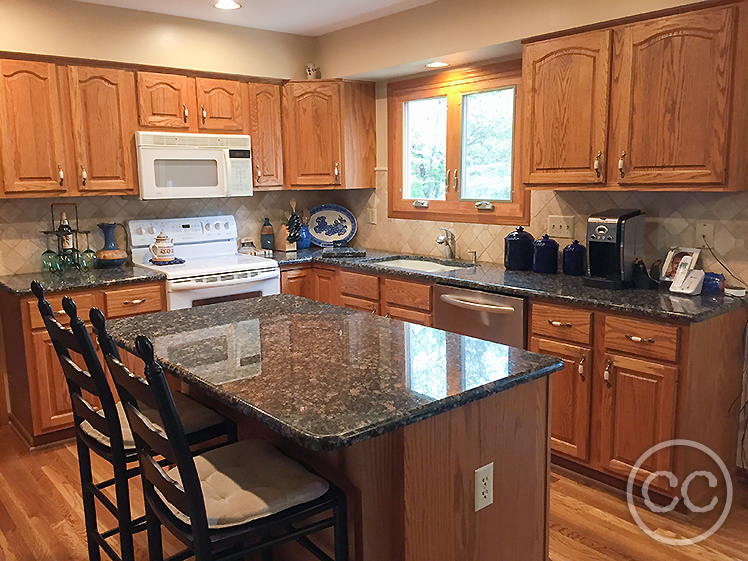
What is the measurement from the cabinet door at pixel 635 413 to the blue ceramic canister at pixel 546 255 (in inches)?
31.1

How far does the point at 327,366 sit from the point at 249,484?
0.39 metres

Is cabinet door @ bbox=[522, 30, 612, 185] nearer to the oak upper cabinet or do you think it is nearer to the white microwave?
the oak upper cabinet

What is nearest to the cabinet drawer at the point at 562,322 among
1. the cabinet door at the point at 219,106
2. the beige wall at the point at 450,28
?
the beige wall at the point at 450,28

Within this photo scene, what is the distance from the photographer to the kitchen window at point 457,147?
3826mm

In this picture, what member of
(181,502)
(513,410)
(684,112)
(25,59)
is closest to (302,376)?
(181,502)

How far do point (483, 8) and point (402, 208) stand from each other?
1.56 m

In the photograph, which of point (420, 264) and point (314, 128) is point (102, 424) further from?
point (314, 128)

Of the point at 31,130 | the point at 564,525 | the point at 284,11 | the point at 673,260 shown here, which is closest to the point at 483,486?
the point at 564,525

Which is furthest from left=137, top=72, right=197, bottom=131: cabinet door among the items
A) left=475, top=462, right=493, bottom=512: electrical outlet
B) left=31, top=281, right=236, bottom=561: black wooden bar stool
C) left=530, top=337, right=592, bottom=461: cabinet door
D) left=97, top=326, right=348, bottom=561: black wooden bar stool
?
left=475, top=462, right=493, bottom=512: electrical outlet

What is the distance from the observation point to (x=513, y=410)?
177 cm

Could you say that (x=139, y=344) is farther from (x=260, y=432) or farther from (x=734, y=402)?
(x=734, y=402)

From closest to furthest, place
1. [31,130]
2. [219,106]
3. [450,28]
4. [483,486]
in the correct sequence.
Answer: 1. [483,486]
2. [31,130]
3. [450,28]
4. [219,106]

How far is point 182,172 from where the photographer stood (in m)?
4.06

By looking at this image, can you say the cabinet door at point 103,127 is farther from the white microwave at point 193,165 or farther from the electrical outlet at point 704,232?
the electrical outlet at point 704,232
